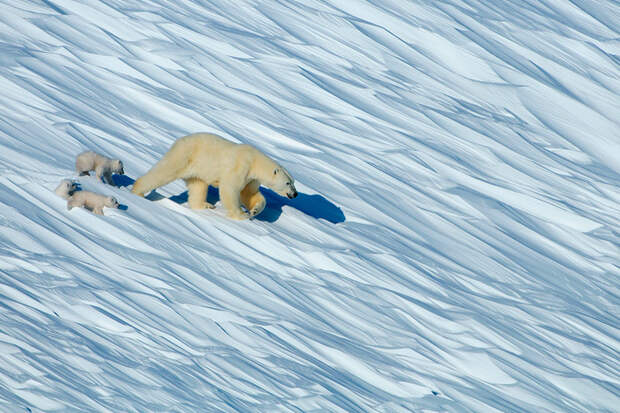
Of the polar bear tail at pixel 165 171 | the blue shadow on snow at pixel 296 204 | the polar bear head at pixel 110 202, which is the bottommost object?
the blue shadow on snow at pixel 296 204

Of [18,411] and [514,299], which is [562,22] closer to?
[514,299]

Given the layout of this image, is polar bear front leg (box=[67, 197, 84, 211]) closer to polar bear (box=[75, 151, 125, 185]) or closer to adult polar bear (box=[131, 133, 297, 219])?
polar bear (box=[75, 151, 125, 185])

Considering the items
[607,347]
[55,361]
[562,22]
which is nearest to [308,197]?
[607,347]

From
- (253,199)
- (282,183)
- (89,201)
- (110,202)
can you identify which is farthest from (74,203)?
(282,183)

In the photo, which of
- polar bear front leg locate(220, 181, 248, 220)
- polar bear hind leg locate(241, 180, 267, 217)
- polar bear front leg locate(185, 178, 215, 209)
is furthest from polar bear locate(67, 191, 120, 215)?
polar bear hind leg locate(241, 180, 267, 217)

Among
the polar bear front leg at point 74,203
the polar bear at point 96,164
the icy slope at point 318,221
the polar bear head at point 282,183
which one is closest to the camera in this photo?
the icy slope at point 318,221

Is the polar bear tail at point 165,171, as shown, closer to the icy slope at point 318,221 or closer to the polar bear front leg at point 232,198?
the icy slope at point 318,221

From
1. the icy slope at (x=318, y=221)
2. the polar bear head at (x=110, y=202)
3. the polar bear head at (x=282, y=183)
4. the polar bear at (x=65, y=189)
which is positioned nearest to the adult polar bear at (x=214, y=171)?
the polar bear head at (x=282, y=183)

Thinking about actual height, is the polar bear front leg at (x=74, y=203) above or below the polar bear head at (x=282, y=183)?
below
